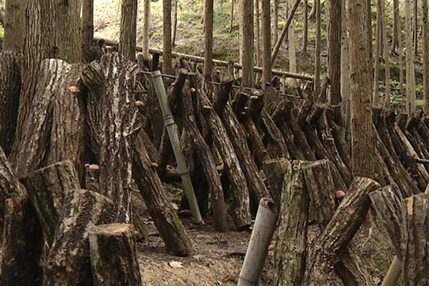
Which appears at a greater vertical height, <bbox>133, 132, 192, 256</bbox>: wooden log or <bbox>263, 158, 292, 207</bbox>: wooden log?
<bbox>263, 158, 292, 207</bbox>: wooden log

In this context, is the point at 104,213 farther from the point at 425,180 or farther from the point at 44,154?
the point at 425,180

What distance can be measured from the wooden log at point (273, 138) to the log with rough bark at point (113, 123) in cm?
220

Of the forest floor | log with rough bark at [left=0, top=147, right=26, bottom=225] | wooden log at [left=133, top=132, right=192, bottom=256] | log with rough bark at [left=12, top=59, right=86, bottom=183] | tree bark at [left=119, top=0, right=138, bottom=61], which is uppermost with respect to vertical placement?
tree bark at [left=119, top=0, right=138, bottom=61]

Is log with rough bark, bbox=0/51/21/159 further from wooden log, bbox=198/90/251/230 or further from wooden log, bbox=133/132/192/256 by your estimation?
wooden log, bbox=198/90/251/230

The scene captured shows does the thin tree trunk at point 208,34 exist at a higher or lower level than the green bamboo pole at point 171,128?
higher

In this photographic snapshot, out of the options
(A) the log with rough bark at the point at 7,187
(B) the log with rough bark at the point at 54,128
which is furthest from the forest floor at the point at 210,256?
(A) the log with rough bark at the point at 7,187

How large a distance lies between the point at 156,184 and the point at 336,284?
1605 millimetres

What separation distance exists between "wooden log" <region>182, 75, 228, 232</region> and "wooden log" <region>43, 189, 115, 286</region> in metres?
2.70

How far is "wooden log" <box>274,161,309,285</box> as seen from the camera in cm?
244

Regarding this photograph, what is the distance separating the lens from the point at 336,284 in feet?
7.73

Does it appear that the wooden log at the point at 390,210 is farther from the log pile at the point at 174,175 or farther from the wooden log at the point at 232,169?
the wooden log at the point at 232,169

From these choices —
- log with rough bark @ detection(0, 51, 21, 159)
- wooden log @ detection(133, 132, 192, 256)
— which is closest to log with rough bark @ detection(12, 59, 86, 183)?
wooden log @ detection(133, 132, 192, 256)

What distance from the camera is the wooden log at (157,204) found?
3479mm

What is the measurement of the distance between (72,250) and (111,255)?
17 cm
